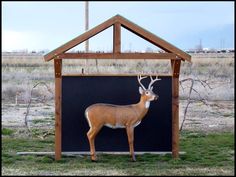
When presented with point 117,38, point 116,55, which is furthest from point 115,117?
point 117,38

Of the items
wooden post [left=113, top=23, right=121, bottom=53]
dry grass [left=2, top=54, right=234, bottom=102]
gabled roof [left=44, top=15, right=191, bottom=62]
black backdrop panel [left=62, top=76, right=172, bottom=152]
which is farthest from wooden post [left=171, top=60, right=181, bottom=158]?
dry grass [left=2, top=54, right=234, bottom=102]

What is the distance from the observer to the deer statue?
863 centimetres

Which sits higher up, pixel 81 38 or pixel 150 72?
pixel 81 38

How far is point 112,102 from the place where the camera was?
9109mm

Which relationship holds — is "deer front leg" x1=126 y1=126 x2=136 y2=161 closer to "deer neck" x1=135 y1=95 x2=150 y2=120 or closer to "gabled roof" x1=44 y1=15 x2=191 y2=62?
"deer neck" x1=135 y1=95 x2=150 y2=120

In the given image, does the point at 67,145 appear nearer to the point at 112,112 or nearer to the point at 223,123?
the point at 112,112

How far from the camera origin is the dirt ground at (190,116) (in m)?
13.0

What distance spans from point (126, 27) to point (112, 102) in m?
1.39

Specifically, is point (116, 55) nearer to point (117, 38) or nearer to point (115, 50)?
point (115, 50)

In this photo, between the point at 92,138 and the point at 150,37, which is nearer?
the point at 150,37

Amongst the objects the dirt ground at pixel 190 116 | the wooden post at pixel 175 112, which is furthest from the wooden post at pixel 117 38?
the dirt ground at pixel 190 116

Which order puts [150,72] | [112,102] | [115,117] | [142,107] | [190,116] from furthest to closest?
1. [150,72]
2. [190,116]
3. [112,102]
4. [142,107]
5. [115,117]

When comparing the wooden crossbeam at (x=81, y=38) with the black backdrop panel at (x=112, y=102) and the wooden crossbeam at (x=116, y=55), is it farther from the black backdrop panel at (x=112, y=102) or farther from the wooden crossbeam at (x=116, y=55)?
the black backdrop panel at (x=112, y=102)

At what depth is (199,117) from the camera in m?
14.9
